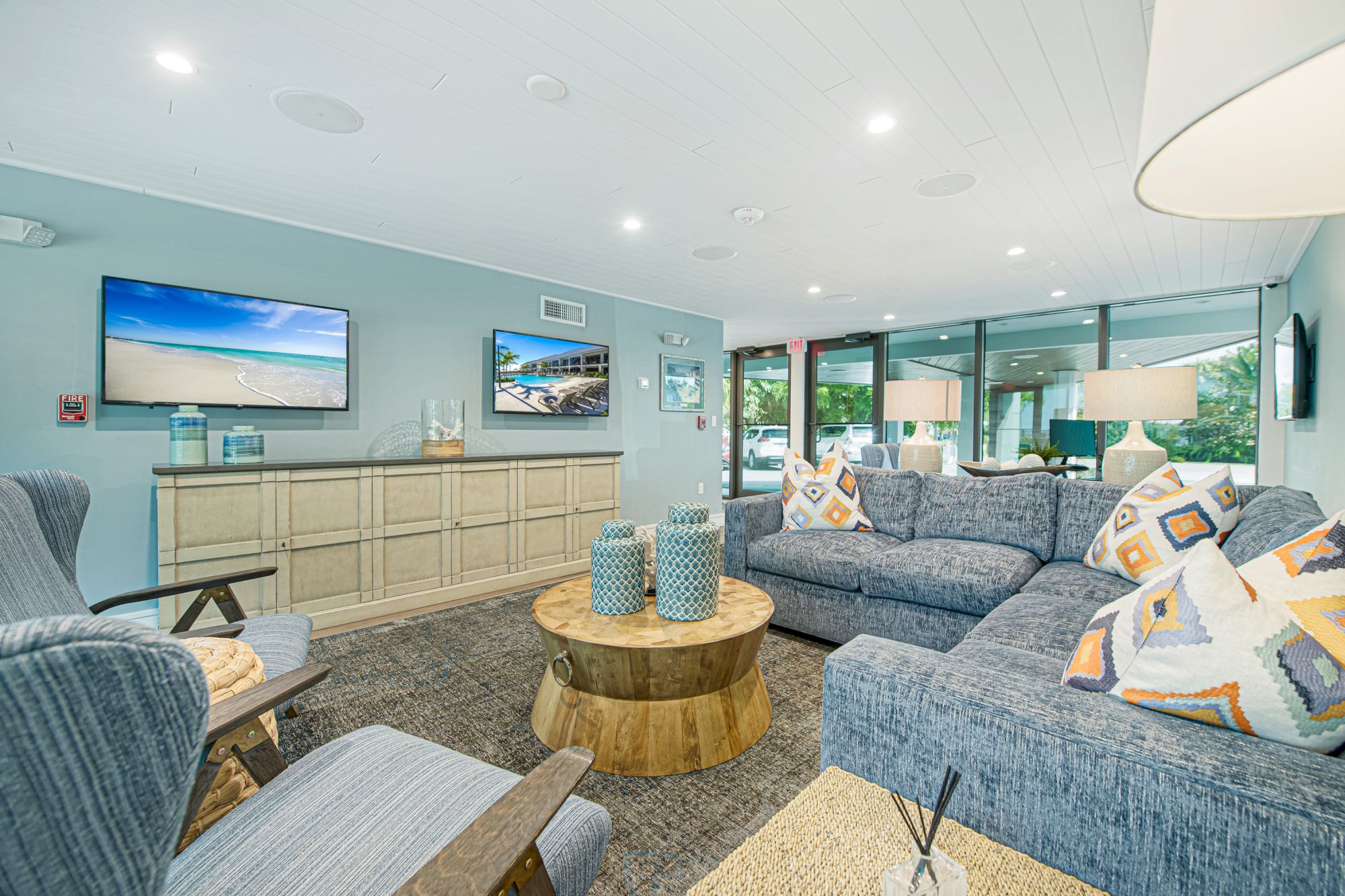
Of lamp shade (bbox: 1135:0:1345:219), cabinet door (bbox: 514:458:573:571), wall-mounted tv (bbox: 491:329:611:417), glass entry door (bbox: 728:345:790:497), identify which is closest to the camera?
lamp shade (bbox: 1135:0:1345:219)

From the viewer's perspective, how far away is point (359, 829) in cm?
92

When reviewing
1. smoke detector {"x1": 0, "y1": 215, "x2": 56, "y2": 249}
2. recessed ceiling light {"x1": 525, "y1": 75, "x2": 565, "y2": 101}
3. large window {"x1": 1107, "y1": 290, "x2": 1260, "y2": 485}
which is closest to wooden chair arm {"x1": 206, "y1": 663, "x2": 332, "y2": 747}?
recessed ceiling light {"x1": 525, "y1": 75, "x2": 565, "y2": 101}

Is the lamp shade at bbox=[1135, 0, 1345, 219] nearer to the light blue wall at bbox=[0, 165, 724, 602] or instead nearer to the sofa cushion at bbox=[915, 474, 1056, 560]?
the sofa cushion at bbox=[915, 474, 1056, 560]

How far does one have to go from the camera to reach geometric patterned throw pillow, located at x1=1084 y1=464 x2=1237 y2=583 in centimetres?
206

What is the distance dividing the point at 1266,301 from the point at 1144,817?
6177 mm

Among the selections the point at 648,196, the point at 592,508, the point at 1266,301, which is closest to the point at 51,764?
the point at 648,196


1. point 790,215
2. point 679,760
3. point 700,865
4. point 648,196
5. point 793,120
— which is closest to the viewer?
point 700,865

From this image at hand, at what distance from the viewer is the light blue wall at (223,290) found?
2.73 metres

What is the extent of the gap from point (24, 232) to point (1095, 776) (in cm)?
430

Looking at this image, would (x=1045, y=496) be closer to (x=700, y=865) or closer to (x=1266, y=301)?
(x=700, y=865)

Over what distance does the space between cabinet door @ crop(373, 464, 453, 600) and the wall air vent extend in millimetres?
1766

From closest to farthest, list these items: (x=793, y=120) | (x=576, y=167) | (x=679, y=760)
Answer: (x=679, y=760) → (x=793, y=120) → (x=576, y=167)

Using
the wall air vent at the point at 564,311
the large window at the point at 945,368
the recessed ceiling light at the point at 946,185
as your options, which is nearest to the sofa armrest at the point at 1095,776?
the recessed ceiling light at the point at 946,185

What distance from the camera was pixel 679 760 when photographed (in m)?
1.73
